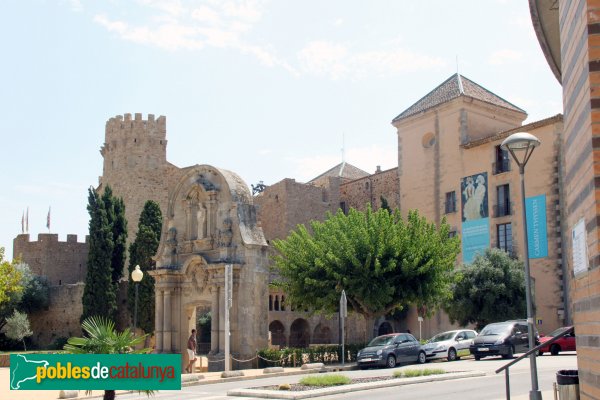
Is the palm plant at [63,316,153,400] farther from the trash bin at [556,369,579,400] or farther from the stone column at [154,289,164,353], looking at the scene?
the stone column at [154,289,164,353]

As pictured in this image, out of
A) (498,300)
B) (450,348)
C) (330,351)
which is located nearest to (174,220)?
(330,351)

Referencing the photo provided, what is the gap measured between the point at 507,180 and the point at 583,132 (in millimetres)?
37584

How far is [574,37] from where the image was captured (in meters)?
5.29

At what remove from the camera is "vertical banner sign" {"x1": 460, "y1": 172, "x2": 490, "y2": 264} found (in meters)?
42.2

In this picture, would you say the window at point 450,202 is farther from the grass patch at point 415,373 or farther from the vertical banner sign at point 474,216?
the grass patch at point 415,373

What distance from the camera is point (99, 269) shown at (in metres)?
49.2

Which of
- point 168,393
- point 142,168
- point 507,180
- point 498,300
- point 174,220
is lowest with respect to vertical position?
point 168,393

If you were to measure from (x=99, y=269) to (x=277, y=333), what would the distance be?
12.8 m

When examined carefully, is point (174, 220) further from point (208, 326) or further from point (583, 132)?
point (583, 132)

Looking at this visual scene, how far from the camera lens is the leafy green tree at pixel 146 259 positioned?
4628cm

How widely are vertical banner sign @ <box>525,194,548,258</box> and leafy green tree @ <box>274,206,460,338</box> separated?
37.8 ft

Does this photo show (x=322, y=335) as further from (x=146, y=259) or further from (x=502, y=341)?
(x=502, y=341)

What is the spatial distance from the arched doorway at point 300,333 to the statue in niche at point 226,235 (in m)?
23.8

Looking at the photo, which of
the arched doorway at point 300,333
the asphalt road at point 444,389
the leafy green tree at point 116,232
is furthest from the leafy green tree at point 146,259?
the asphalt road at point 444,389
